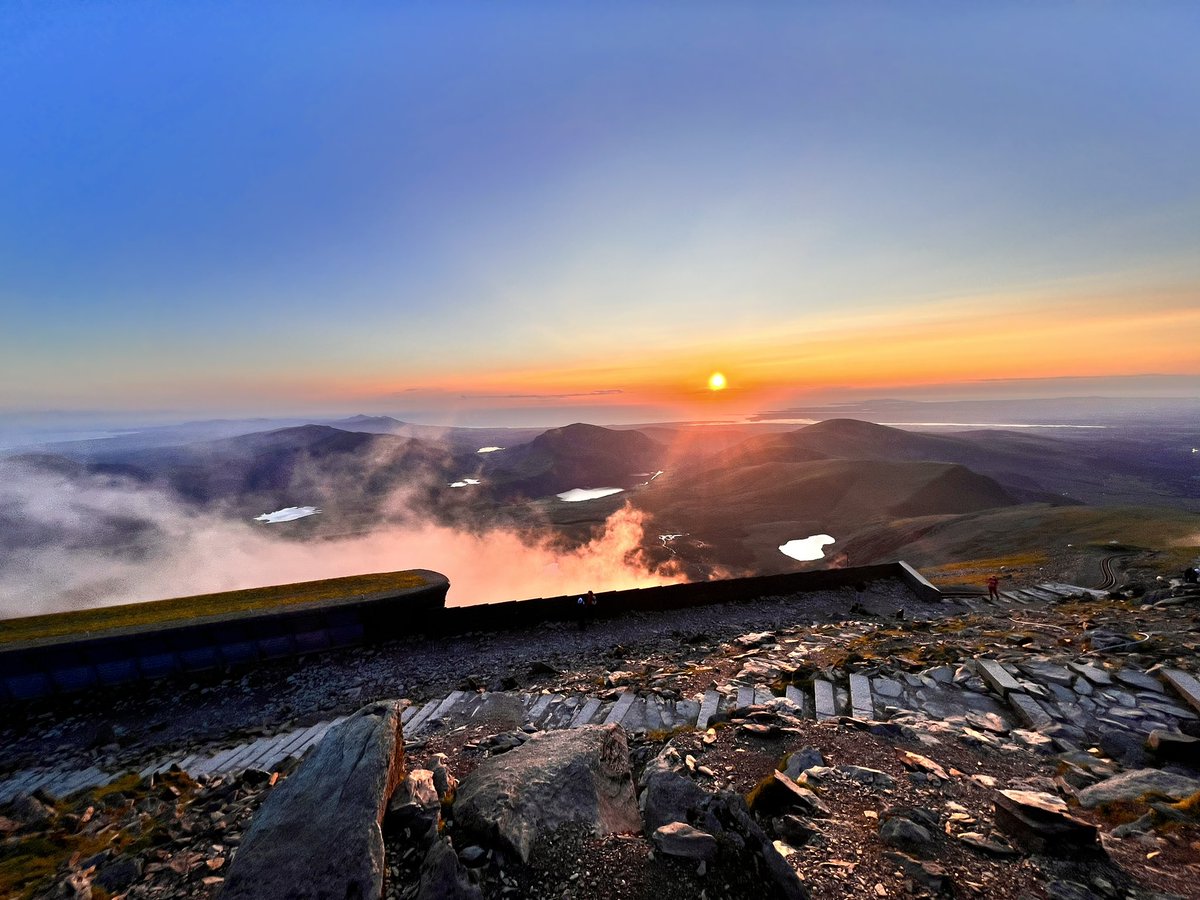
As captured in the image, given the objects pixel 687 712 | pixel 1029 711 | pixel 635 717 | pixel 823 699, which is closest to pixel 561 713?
pixel 635 717

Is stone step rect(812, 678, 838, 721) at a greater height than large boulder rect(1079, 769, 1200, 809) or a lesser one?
lesser

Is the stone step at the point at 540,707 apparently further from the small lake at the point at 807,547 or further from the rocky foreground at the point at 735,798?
the small lake at the point at 807,547

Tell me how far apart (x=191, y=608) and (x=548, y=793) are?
15.9 meters

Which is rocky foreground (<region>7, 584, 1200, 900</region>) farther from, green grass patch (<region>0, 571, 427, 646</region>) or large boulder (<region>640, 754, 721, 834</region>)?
green grass patch (<region>0, 571, 427, 646</region>)

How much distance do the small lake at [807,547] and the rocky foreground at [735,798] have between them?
49.3 meters

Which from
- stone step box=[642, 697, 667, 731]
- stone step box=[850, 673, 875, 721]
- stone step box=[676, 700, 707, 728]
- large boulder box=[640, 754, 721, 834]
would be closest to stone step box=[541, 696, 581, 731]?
stone step box=[642, 697, 667, 731]

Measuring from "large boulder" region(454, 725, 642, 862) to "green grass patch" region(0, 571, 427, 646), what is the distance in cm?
1162

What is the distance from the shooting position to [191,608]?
14.8 meters

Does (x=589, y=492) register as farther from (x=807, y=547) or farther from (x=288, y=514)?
(x=807, y=547)

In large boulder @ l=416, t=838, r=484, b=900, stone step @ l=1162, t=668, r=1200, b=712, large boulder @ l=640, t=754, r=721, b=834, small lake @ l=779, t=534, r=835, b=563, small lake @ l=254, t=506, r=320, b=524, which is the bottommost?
small lake @ l=254, t=506, r=320, b=524

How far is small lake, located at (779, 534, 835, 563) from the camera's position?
5762 centimetres

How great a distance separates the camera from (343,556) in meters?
66.3

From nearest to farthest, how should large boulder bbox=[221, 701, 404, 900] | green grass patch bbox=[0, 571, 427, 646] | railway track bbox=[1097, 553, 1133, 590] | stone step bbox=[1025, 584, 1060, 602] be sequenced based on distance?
large boulder bbox=[221, 701, 404, 900] → green grass patch bbox=[0, 571, 427, 646] → stone step bbox=[1025, 584, 1060, 602] → railway track bbox=[1097, 553, 1133, 590]

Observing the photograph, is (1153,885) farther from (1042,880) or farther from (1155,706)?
(1155,706)
